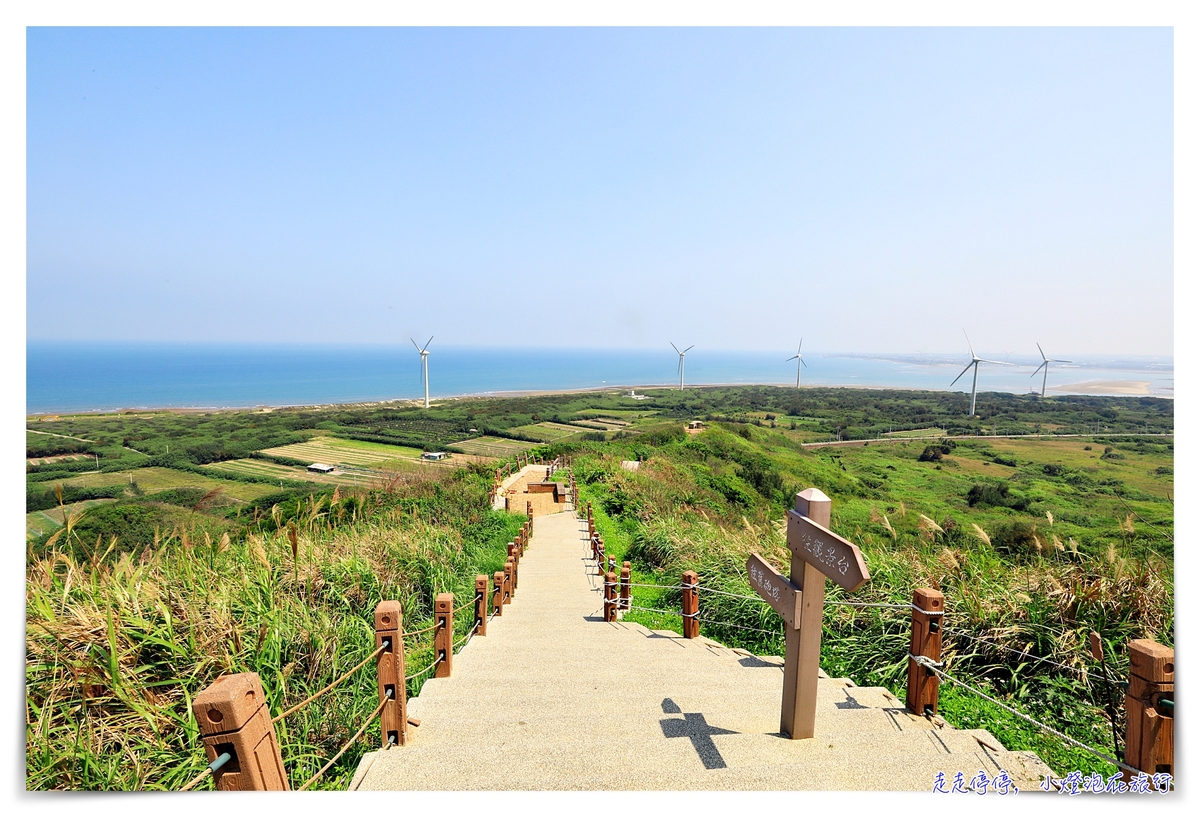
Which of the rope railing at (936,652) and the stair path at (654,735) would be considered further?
the stair path at (654,735)

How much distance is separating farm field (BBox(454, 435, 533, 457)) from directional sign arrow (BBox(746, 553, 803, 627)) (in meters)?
43.0

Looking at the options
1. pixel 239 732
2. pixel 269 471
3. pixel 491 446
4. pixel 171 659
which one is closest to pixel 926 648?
pixel 239 732

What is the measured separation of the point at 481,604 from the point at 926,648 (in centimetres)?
429

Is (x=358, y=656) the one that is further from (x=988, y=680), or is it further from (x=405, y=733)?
(x=988, y=680)

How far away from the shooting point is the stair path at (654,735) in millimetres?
2906

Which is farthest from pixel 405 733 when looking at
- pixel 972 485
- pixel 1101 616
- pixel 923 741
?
pixel 972 485

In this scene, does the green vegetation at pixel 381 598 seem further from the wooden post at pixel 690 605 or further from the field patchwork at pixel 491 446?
the field patchwork at pixel 491 446

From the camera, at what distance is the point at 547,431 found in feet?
205

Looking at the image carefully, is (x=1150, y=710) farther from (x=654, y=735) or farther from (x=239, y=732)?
(x=239, y=732)

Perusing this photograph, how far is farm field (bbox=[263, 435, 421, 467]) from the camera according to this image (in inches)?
1868

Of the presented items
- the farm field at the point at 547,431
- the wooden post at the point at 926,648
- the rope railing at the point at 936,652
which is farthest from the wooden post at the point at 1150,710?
the farm field at the point at 547,431

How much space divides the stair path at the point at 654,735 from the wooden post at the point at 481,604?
27.4 inches

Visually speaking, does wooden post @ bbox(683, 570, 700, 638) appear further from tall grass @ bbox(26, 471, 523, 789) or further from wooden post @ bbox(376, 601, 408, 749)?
wooden post @ bbox(376, 601, 408, 749)

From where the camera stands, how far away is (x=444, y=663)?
15.1 ft
